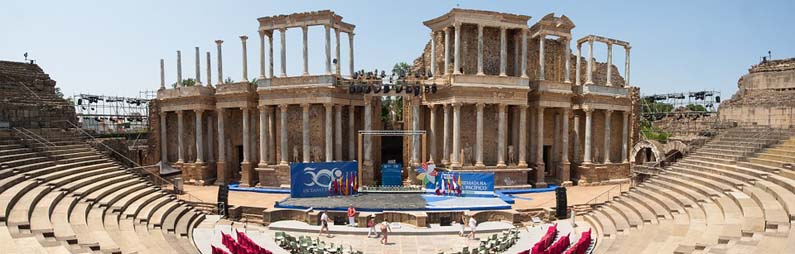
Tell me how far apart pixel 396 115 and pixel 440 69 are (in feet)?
54.5

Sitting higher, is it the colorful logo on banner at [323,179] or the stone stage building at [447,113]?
the stone stage building at [447,113]

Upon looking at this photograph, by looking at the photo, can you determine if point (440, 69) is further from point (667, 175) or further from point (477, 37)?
point (667, 175)

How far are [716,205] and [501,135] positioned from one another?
569 inches

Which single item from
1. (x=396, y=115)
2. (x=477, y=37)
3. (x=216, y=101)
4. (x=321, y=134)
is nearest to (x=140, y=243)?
(x=321, y=134)

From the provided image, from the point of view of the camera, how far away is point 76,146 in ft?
73.2

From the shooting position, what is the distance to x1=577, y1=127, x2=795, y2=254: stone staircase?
11.4 metres

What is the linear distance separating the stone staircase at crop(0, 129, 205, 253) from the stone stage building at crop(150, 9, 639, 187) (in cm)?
937

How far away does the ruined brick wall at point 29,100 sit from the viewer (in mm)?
21531

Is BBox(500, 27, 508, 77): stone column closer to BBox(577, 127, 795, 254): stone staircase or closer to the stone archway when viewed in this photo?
BBox(577, 127, 795, 254): stone staircase

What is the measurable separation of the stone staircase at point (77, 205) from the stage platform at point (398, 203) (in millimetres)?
5187

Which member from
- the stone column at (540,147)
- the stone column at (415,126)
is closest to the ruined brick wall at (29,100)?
the stone column at (415,126)

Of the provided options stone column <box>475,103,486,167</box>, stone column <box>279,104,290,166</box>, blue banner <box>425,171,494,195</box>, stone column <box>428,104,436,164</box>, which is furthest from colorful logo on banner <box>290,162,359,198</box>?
stone column <box>475,103,486,167</box>

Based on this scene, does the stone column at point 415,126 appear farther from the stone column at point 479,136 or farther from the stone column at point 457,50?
the stone column at point 479,136

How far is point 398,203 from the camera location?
23016mm
